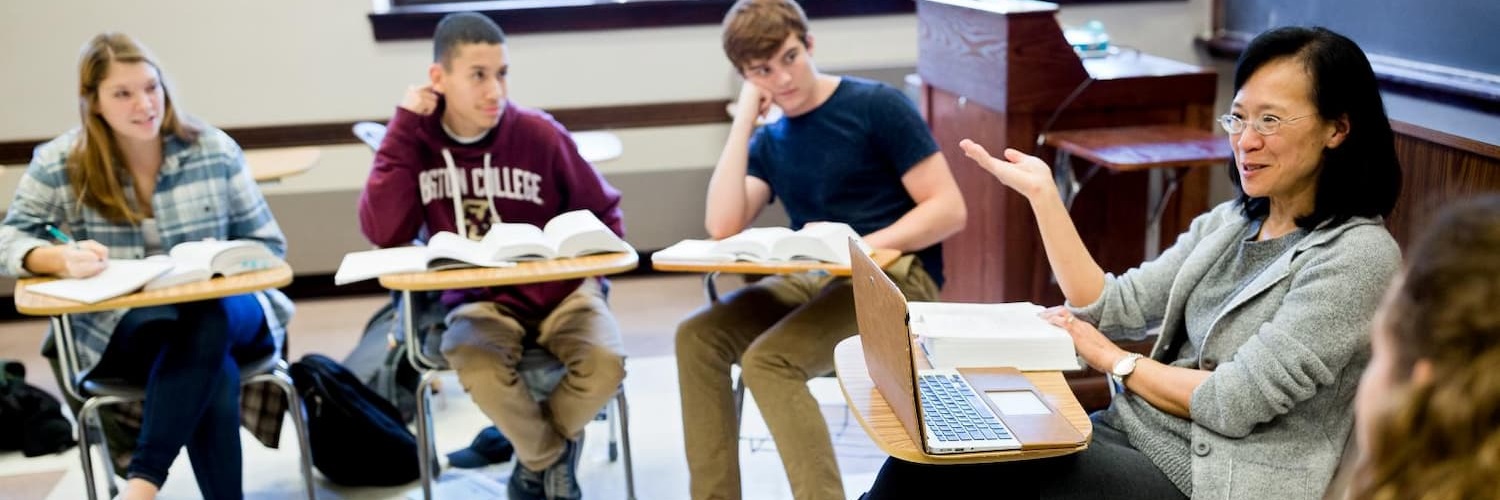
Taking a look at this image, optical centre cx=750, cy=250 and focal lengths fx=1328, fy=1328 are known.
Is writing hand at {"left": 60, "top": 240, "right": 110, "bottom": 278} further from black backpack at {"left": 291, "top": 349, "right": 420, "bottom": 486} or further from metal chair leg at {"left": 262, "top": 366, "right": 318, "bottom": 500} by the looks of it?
black backpack at {"left": 291, "top": 349, "right": 420, "bottom": 486}

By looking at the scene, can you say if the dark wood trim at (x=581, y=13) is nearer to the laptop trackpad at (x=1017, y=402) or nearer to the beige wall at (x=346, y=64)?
the beige wall at (x=346, y=64)

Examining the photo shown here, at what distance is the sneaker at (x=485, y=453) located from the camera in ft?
10.2

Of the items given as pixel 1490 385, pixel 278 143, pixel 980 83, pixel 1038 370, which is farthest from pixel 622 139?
pixel 1490 385

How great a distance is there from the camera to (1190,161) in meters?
2.83

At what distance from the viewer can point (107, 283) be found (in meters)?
2.37

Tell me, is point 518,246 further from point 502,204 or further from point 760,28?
point 760,28

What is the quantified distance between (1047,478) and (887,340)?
0.31 metres

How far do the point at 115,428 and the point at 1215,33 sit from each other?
3.57 m

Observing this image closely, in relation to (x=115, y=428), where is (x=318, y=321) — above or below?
below

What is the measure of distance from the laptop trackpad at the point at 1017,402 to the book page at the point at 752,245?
0.64 meters

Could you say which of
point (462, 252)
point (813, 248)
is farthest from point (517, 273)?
point (813, 248)

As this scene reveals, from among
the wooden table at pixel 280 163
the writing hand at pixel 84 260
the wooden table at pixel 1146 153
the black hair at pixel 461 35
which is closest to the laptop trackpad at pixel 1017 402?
the wooden table at pixel 1146 153

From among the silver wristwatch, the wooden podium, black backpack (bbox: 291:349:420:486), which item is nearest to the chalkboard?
the wooden podium

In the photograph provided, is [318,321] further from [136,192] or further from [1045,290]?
[1045,290]
